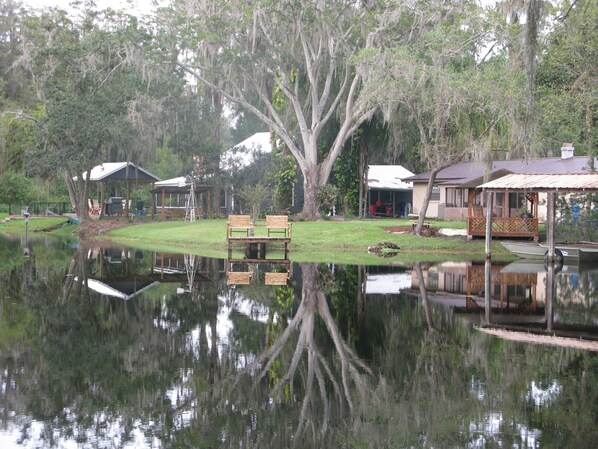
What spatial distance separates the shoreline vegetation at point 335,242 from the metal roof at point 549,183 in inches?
112

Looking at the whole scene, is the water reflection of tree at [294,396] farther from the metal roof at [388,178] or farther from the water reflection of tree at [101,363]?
the metal roof at [388,178]

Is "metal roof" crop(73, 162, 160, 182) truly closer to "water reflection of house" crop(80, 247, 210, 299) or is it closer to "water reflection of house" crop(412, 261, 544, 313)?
"water reflection of house" crop(80, 247, 210, 299)

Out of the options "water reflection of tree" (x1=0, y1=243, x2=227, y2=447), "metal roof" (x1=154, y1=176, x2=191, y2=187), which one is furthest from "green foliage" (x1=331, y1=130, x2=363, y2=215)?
"water reflection of tree" (x1=0, y1=243, x2=227, y2=447)

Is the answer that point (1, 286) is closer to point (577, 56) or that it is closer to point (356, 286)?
point (356, 286)

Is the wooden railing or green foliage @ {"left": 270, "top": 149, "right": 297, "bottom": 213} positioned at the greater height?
green foliage @ {"left": 270, "top": 149, "right": 297, "bottom": 213}

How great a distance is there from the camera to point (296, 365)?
10188 mm

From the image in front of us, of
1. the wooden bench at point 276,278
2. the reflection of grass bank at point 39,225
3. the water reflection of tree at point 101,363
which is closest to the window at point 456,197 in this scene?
the reflection of grass bank at point 39,225

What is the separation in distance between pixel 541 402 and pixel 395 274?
1346 cm

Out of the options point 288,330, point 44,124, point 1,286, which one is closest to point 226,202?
point 44,124

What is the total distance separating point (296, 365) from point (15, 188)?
47923 mm

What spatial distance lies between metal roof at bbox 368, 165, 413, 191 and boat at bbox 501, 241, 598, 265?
19.3m

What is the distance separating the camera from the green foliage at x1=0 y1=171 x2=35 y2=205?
174 feet

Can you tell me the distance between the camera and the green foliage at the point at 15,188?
174 feet

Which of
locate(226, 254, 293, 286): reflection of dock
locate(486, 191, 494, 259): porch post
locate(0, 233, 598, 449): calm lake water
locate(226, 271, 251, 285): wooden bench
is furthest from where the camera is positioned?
locate(486, 191, 494, 259): porch post
